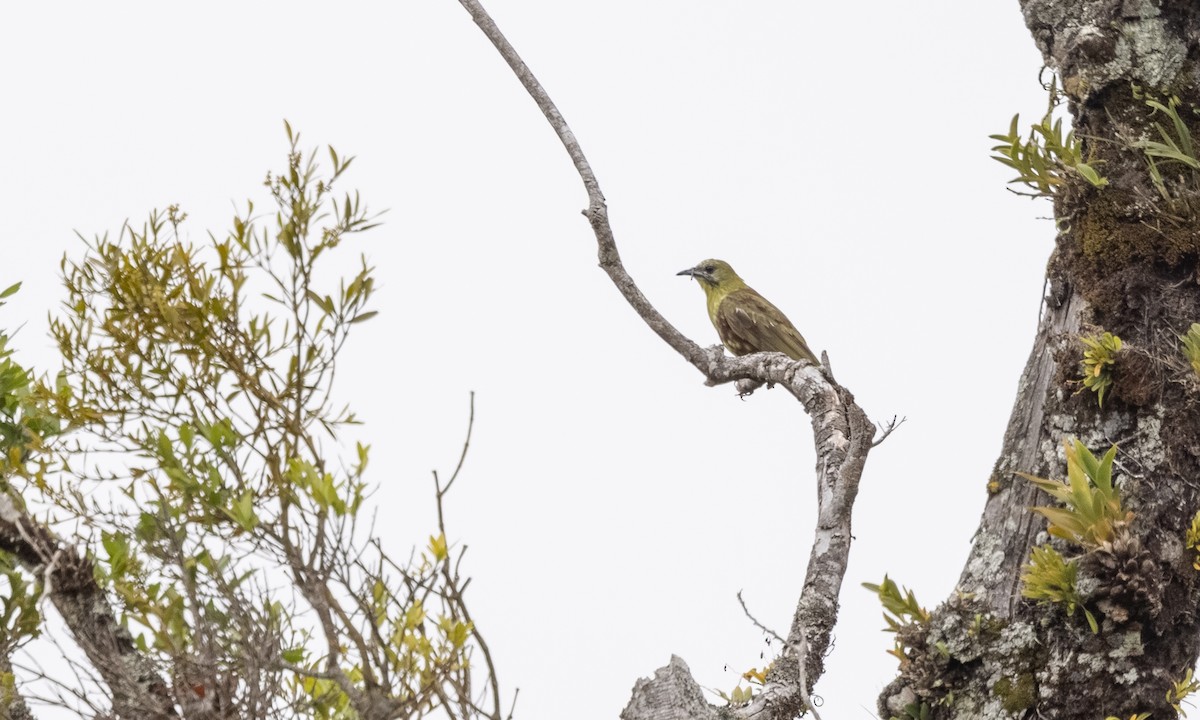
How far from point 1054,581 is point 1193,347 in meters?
0.63

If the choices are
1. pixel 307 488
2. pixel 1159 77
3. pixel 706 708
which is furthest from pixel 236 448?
pixel 1159 77

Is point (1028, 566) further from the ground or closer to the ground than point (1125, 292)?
closer to the ground

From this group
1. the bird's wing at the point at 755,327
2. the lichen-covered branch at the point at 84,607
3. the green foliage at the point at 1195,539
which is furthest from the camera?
the bird's wing at the point at 755,327

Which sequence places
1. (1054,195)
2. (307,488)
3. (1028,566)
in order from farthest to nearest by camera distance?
(1054,195)
(1028,566)
(307,488)

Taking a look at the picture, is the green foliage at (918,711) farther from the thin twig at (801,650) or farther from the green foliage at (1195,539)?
the green foliage at (1195,539)

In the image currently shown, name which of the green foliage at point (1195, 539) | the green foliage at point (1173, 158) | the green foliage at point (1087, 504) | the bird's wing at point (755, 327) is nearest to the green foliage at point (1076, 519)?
the green foliage at point (1087, 504)

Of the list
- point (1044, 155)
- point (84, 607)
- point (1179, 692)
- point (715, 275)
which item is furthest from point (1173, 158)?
point (715, 275)

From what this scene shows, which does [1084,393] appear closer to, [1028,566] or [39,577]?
[1028,566]

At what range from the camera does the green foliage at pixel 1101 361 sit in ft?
9.84

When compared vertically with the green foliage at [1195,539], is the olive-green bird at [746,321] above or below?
above

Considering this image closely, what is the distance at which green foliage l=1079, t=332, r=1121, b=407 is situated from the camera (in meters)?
3.00

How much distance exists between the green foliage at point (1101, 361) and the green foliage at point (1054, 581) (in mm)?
416

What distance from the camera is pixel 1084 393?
308 cm

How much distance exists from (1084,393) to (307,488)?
1857 mm
